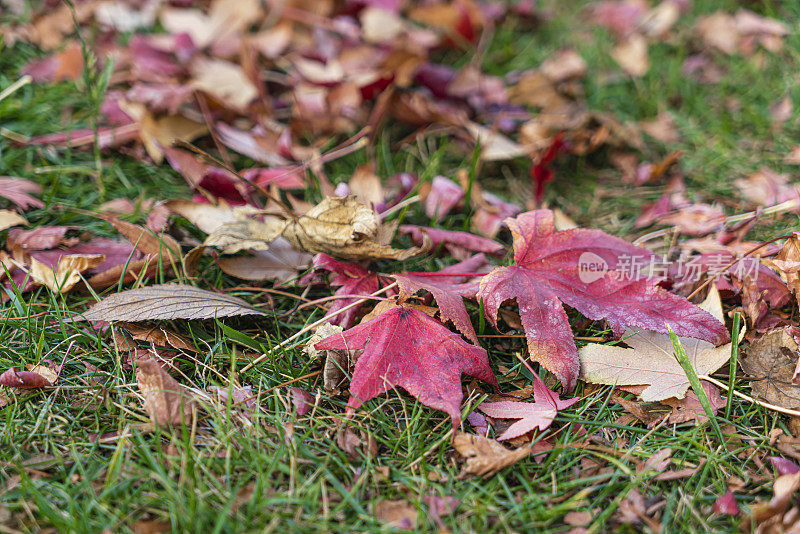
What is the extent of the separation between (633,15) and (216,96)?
77.2 inches

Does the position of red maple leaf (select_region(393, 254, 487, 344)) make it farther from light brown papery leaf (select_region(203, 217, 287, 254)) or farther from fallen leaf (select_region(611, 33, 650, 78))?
fallen leaf (select_region(611, 33, 650, 78))

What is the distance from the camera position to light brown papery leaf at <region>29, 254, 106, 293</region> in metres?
1.34

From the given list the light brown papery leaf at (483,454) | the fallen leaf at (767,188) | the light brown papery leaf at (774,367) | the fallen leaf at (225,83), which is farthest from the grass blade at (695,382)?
the fallen leaf at (225,83)

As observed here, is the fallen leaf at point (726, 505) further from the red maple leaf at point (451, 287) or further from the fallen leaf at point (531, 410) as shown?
the red maple leaf at point (451, 287)

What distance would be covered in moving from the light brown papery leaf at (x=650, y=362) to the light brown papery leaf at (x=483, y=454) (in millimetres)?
265

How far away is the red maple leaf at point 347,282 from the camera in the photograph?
1.33 meters

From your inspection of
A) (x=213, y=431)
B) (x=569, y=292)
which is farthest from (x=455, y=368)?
(x=213, y=431)

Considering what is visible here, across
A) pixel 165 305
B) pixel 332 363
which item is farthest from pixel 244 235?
pixel 332 363

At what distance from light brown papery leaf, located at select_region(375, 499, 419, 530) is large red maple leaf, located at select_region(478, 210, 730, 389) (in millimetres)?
389

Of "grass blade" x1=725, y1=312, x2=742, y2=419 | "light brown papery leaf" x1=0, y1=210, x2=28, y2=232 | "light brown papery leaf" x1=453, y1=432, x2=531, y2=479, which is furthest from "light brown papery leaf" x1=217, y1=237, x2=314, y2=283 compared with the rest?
"grass blade" x1=725, y1=312, x2=742, y2=419

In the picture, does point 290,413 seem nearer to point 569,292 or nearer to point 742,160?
point 569,292

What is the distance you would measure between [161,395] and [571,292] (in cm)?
88

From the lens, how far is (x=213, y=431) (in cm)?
114

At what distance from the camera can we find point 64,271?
4.46ft
